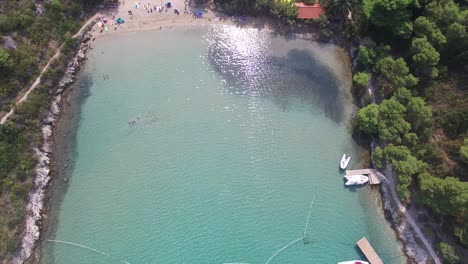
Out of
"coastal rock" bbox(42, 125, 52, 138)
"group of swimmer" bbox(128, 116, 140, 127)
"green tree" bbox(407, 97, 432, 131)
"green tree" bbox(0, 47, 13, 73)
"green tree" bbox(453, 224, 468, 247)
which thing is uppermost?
"green tree" bbox(0, 47, 13, 73)

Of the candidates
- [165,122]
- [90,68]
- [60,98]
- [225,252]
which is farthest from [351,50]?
[60,98]

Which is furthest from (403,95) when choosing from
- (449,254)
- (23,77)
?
(23,77)

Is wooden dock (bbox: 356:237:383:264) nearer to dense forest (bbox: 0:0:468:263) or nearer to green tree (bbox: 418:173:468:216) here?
dense forest (bbox: 0:0:468:263)

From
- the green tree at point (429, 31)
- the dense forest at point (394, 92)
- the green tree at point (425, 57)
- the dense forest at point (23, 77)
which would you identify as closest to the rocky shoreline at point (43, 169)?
the dense forest at point (23, 77)

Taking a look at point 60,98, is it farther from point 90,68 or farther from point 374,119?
point 374,119

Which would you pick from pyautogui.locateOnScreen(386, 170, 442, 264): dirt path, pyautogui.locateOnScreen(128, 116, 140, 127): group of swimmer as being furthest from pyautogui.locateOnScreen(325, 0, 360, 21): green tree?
pyautogui.locateOnScreen(128, 116, 140, 127): group of swimmer
